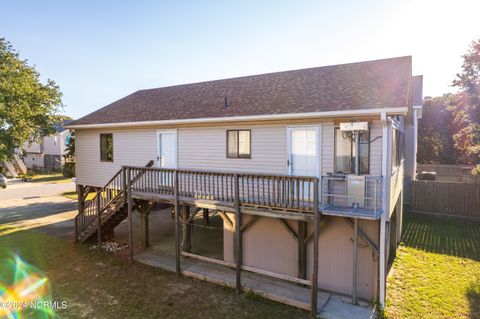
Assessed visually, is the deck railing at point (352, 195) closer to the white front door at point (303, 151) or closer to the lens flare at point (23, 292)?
the white front door at point (303, 151)

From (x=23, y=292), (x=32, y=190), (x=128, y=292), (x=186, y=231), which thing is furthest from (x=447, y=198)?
(x=32, y=190)

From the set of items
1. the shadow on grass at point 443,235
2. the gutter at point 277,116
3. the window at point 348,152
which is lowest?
the shadow on grass at point 443,235

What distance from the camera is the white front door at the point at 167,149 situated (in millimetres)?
11985

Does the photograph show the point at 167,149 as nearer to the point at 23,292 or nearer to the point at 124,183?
the point at 124,183

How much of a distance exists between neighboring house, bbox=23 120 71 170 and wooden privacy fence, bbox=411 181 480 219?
151ft

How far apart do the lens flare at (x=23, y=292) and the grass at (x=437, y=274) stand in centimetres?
945

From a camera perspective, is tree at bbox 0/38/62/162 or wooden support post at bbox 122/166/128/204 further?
tree at bbox 0/38/62/162

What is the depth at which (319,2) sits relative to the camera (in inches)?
432

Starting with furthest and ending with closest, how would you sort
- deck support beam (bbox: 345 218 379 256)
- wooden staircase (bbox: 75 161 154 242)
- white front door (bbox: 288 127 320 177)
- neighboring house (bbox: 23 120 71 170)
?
neighboring house (bbox: 23 120 71 170), wooden staircase (bbox: 75 161 154 242), white front door (bbox: 288 127 320 177), deck support beam (bbox: 345 218 379 256)

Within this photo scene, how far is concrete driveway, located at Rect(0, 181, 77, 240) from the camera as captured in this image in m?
16.1

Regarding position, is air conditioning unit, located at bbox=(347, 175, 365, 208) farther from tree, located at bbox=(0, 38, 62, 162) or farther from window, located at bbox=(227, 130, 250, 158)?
tree, located at bbox=(0, 38, 62, 162)

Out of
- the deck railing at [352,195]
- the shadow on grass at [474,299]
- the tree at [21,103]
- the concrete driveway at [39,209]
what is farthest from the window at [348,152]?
the tree at [21,103]

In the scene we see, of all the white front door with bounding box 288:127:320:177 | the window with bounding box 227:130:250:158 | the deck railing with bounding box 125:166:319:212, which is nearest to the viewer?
the deck railing with bounding box 125:166:319:212

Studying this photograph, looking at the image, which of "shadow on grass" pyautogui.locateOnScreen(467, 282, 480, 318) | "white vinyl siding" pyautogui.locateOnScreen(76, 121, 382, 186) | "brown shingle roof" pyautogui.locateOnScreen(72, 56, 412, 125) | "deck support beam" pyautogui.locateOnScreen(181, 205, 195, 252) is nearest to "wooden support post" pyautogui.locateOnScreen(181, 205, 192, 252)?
"deck support beam" pyautogui.locateOnScreen(181, 205, 195, 252)
